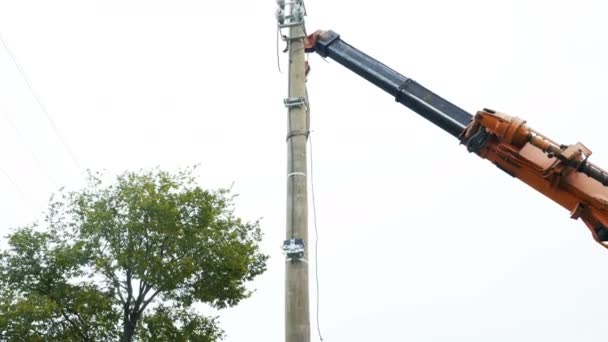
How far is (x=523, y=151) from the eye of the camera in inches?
360

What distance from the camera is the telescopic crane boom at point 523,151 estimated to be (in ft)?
28.5

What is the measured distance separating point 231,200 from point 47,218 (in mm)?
6515

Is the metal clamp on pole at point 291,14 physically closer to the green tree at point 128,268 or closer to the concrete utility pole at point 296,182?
the concrete utility pole at point 296,182

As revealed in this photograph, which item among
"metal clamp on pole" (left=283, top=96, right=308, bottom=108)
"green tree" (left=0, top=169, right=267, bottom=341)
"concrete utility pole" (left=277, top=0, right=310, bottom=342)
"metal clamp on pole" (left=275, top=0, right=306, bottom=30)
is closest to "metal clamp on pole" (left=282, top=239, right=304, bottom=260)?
"concrete utility pole" (left=277, top=0, right=310, bottom=342)

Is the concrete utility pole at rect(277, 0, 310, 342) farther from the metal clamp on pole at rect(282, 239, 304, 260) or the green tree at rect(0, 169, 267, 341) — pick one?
the green tree at rect(0, 169, 267, 341)

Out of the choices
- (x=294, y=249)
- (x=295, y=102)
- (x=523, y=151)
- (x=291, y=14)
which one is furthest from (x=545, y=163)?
(x=294, y=249)

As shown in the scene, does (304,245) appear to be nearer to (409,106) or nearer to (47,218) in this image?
(409,106)

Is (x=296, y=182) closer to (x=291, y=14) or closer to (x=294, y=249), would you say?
(x=294, y=249)

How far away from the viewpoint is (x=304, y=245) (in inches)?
263

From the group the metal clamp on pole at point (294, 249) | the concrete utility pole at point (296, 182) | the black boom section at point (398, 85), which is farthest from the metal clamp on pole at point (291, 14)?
the metal clamp on pole at point (294, 249)

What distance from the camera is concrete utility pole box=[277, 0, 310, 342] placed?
6.34m

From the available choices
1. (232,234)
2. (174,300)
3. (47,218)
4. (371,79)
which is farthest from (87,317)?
(371,79)

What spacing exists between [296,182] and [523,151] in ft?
13.1

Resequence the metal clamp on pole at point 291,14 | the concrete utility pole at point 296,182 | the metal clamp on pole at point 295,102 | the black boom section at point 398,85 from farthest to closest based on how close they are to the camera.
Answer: the black boom section at point 398,85
the metal clamp on pole at point 291,14
the metal clamp on pole at point 295,102
the concrete utility pole at point 296,182
